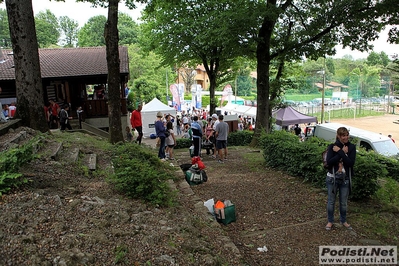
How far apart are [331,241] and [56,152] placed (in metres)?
5.50

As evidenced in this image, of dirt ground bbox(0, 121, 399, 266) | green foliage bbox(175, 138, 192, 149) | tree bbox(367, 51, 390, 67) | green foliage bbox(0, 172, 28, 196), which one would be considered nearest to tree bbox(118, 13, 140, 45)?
green foliage bbox(175, 138, 192, 149)

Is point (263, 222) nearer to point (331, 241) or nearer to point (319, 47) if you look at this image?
point (331, 241)

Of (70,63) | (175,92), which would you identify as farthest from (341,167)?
(175,92)

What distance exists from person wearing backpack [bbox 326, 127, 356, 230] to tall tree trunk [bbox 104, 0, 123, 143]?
7132mm

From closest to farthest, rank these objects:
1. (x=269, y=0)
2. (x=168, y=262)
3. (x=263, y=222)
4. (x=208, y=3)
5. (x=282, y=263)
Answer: (x=168, y=262), (x=282, y=263), (x=263, y=222), (x=269, y=0), (x=208, y=3)

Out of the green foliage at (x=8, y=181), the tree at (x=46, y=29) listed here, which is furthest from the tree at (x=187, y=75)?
the green foliage at (x=8, y=181)

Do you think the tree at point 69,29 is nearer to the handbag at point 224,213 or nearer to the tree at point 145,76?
the tree at point 145,76

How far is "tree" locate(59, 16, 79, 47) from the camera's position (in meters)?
67.2

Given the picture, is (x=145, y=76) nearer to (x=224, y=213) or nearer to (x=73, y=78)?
(x=73, y=78)

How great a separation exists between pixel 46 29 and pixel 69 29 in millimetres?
12014

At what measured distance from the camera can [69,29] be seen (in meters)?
67.8

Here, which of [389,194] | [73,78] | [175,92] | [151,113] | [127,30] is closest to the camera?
[389,194]

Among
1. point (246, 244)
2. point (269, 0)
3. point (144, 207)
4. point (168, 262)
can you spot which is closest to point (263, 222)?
point (246, 244)

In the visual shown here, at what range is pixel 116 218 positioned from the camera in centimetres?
364
